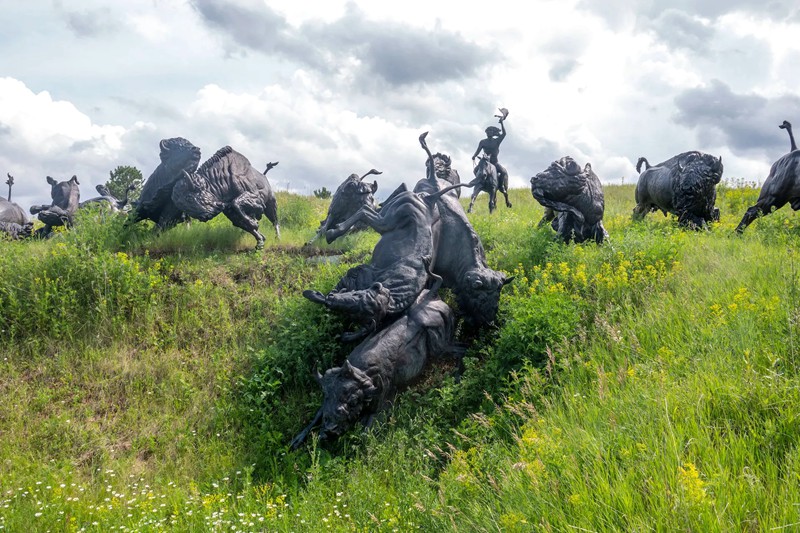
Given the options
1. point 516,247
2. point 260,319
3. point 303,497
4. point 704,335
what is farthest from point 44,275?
point 704,335

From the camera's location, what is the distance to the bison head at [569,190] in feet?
30.2

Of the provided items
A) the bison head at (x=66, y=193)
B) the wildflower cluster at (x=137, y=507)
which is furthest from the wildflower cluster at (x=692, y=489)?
the bison head at (x=66, y=193)

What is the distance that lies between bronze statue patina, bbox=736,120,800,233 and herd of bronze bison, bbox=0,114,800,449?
0.06 ft

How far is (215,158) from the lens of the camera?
1123cm

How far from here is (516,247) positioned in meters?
9.97

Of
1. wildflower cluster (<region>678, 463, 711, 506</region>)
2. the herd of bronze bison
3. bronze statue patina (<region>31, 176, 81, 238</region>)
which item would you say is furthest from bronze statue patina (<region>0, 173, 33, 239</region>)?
wildflower cluster (<region>678, 463, 711, 506</region>)

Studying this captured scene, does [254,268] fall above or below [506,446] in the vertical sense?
above

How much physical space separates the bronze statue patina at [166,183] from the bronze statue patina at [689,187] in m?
9.21

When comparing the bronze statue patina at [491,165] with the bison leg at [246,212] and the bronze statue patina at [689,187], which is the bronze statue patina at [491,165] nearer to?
the bronze statue patina at [689,187]

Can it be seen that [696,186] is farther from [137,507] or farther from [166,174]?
[137,507]

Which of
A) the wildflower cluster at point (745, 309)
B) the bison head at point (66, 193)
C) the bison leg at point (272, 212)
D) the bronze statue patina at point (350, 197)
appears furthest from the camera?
the bison head at point (66, 193)

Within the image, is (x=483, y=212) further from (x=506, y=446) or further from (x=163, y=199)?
(x=506, y=446)

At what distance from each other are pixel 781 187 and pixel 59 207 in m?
17.2

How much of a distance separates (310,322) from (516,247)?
4176 mm
